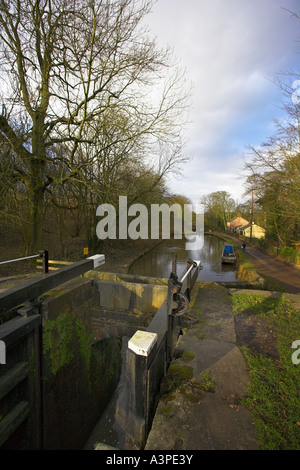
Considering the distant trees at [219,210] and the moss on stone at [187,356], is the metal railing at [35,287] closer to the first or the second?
the moss on stone at [187,356]

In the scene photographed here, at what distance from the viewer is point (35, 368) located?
15.1 feet

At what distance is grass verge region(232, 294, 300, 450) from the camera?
93.2 inches

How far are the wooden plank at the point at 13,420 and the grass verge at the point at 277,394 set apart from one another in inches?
152

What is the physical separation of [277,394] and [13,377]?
4.15 metres

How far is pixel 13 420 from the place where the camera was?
12.9ft

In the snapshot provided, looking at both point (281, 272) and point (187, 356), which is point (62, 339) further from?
point (281, 272)

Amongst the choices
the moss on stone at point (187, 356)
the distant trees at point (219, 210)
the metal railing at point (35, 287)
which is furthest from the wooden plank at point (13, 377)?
the distant trees at point (219, 210)

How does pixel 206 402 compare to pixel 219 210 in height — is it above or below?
below

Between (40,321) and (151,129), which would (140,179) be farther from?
(40,321)

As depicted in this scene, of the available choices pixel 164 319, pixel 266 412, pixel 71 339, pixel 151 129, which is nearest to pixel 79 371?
pixel 71 339

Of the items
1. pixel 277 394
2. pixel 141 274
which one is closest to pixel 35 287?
pixel 277 394

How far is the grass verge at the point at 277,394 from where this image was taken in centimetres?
237

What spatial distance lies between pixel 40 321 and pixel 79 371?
97.7 inches

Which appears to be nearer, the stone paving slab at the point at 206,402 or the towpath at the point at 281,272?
the stone paving slab at the point at 206,402
